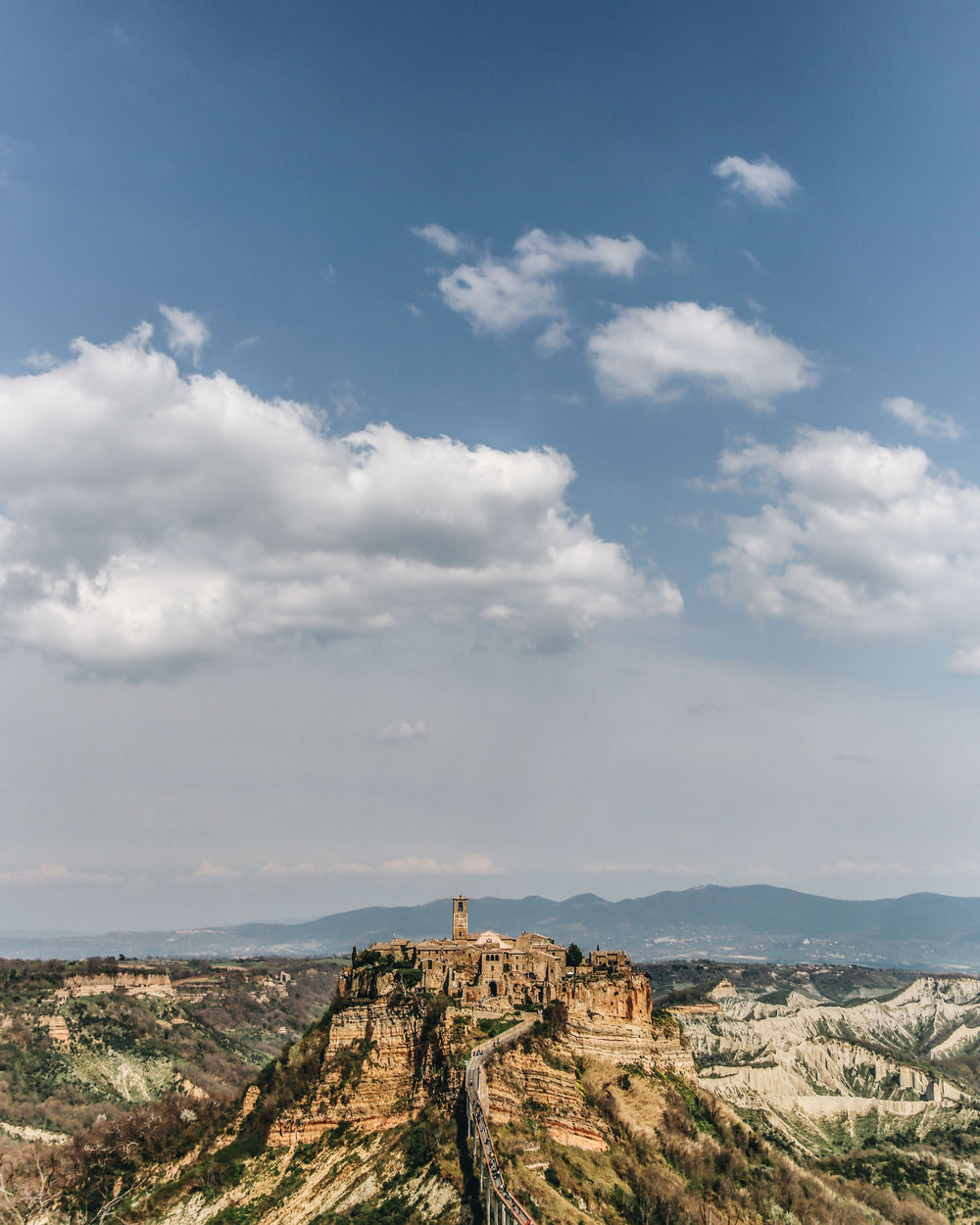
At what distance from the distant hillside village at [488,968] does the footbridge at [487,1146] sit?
837 centimetres

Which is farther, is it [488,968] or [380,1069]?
[488,968]

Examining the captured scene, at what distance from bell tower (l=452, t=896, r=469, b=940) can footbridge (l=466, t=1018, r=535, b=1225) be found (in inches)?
1656

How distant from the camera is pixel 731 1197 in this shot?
78188 mm

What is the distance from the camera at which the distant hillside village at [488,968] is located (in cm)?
9188

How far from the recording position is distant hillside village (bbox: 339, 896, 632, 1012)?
301 ft

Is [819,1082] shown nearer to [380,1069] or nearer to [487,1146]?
[380,1069]

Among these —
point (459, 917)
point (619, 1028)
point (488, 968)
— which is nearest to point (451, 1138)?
point (619, 1028)

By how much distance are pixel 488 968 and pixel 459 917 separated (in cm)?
2875

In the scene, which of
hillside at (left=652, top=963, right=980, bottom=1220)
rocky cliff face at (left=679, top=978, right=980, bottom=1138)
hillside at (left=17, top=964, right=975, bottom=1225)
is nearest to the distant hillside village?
hillside at (left=17, top=964, right=975, bottom=1225)

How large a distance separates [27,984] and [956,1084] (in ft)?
607

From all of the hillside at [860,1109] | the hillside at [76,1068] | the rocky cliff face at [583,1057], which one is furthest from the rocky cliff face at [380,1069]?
the hillside at [76,1068]

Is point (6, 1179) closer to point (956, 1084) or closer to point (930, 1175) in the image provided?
point (930, 1175)

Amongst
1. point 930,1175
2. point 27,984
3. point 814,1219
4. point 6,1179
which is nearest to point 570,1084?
point 814,1219

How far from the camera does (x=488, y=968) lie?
98.8m
